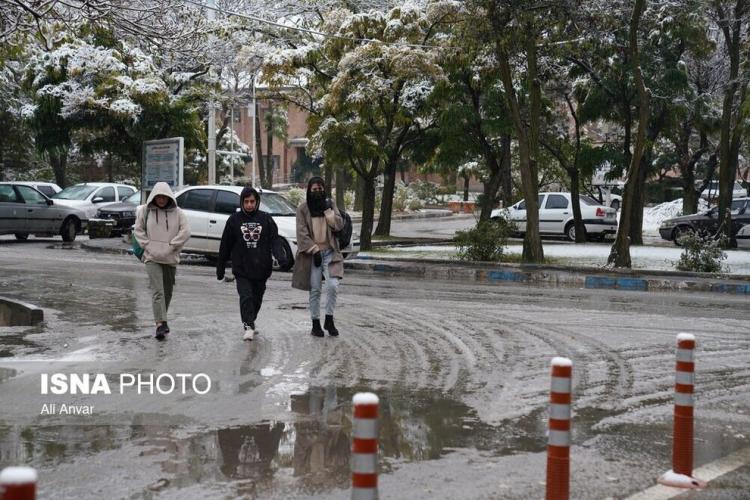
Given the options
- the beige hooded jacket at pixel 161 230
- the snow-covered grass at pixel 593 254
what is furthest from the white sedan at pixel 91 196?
the beige hooded jacket at pixel 161 230

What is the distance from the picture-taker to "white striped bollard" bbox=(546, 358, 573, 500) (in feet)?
16.3

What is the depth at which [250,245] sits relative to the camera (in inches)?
428

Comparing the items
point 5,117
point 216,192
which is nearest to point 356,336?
point 216,192

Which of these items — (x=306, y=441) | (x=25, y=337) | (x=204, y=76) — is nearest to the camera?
(x=306, y=441)

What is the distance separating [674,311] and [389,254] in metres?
11.4

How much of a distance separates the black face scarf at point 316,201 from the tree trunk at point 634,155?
36.9 ft

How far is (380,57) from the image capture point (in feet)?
81.9

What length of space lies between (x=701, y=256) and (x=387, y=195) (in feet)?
42.0

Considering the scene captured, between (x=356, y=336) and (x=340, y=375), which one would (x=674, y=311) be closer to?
(x=356, y=336)

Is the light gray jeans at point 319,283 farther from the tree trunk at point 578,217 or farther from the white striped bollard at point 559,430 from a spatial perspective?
the tree trunk at point 578,217

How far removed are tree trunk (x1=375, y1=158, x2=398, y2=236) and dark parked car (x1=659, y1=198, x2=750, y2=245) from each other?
8.44 meters

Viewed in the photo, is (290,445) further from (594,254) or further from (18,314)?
(594,254)

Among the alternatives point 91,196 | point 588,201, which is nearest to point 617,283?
point 588,201

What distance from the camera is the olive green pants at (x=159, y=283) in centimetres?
1073
